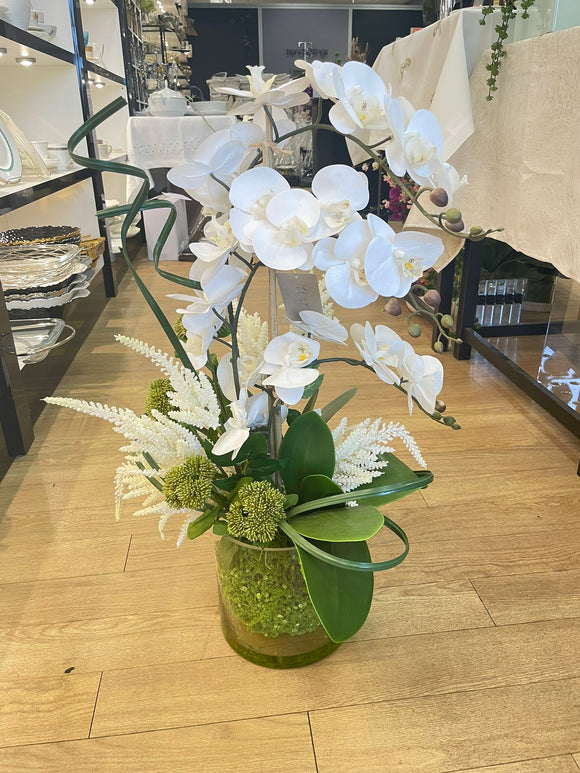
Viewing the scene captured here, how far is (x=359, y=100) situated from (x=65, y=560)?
908 millimetres

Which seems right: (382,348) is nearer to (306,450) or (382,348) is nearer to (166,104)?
(306,450)

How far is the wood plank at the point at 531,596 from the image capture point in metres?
0.99

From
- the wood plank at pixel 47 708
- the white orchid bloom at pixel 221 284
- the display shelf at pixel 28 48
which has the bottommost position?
the wood plank at pixel 47 708

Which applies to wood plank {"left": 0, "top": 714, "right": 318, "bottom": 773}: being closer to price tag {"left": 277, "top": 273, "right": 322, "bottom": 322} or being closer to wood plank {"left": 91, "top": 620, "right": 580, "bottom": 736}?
wood plank {"left": 91, "top": 620, "right": 580, "bottom": 736}

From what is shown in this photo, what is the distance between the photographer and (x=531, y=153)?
150cm

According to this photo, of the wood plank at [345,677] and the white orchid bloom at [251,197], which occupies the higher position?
the white orchid bloom at [251,197]

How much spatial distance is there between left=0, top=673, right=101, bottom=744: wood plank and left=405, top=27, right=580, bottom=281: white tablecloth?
1.16m

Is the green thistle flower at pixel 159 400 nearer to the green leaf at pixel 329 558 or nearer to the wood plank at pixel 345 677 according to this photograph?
the green leaf at pixel 329 558

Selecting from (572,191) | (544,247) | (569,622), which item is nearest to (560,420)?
(544,247)

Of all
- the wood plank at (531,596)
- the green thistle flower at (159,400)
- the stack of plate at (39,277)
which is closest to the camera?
the green thistle flower at (159,400)

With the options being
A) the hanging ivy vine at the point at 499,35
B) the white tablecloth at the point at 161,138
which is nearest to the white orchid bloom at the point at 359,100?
the hanging ivy vine at the point at 499,35

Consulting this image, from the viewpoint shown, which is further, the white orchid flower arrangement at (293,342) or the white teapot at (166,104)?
the white teapot at (166,104)

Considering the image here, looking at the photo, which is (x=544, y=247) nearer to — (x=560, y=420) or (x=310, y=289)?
(x=560, y=420)

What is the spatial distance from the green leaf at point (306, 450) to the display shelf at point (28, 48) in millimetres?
1332
